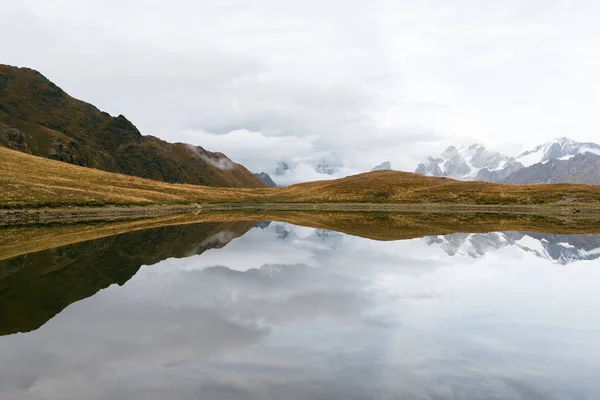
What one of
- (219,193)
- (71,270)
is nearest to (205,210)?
(219,193)

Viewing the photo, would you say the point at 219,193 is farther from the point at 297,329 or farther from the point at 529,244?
the point at 297,329

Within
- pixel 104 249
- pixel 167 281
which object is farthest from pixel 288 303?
pixel 104 249

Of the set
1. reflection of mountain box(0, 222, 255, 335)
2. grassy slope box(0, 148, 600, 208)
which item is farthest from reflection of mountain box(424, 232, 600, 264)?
grassy slope box(0, 148, 600, 208)

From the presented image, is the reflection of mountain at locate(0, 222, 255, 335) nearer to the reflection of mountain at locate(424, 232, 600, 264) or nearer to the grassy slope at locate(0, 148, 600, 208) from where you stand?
the reflection of mountain at locate(424, 232, 600, 264)

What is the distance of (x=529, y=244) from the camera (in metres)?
48.8

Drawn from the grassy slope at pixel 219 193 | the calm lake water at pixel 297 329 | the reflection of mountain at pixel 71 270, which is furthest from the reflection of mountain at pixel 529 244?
the grassy slope at pixel 219 193

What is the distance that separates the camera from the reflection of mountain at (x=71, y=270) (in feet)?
67.0

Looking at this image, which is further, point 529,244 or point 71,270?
point 529,244

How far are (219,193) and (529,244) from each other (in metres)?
133

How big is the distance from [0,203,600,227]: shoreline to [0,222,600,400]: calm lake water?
154 feet

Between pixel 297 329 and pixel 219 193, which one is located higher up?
pixel 219 193

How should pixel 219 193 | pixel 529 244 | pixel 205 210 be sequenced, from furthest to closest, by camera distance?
1. pixel 219 193
2. pixel 205 210
3. pixel 529 244

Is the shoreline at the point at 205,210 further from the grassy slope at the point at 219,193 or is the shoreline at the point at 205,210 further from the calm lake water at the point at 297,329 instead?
the calm lake water at the point at 297,329

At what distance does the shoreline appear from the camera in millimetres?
75812
